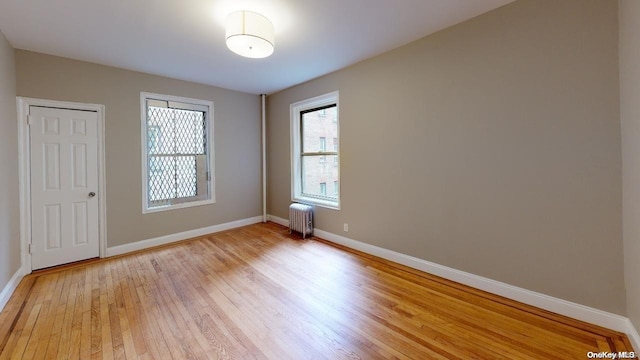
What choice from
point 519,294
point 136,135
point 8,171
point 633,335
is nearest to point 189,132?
point 136,135

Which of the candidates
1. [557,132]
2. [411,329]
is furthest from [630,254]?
[411,329]

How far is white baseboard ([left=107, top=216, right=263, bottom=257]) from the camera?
11.8ft

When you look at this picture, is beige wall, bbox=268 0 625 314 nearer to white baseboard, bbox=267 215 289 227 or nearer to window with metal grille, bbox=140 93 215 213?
white baseboard, bbox=267 215 289 227

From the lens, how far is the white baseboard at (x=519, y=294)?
1.87 meters

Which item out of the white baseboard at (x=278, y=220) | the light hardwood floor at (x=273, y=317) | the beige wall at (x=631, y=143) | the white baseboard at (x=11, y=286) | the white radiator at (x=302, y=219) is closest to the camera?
the beige wall at (x=631, y=143)

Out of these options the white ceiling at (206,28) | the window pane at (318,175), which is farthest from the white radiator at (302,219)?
the white ceiling at (206,28)

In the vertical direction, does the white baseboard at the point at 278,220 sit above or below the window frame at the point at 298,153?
below

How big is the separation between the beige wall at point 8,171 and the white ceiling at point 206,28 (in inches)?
14.7

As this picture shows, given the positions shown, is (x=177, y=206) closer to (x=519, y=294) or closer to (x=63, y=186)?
(x=63, y=186)

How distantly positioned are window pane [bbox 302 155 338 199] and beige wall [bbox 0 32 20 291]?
11.7ft

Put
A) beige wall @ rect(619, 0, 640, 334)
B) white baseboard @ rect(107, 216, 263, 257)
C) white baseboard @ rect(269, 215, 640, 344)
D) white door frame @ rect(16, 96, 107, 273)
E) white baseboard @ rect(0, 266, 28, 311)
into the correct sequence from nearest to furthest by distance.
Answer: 1. beige wall @ rect(619, 0, 640, 334)
2. white baseboard @ rect(269, 215, 640, 344)
3. white baseboard @ rect(0, 266, 28, 311)
4. white door frame @ rect(16, 96, 107, 273)
5. white baseboard @ rect(107, 216, 263, 257)

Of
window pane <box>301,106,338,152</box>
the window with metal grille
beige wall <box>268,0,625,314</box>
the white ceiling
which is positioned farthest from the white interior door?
beige wall <box>268,0,625,314</box>

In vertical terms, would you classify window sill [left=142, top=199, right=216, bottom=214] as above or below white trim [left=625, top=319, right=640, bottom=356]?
above

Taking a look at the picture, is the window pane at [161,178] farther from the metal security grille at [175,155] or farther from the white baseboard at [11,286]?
the white baseboard at [11,286]
